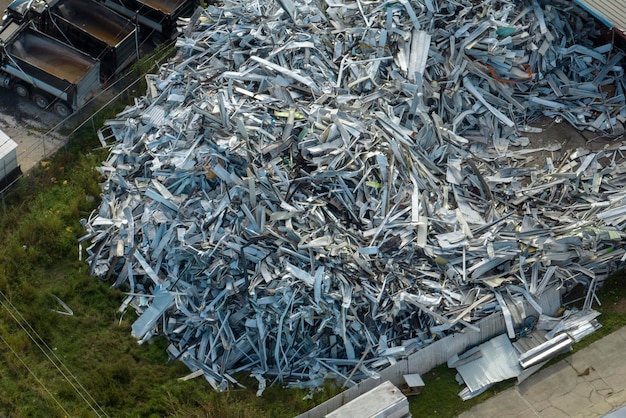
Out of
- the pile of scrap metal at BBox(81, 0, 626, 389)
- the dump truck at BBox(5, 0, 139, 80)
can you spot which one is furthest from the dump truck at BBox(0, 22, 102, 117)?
the pile of scrap metal at BBox(81, 0, 626, 389)

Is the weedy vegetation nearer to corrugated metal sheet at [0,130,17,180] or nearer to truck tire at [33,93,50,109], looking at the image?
corrugated metal sheet at [0,130,17,180]

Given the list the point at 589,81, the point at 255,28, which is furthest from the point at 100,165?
the point at 589,81

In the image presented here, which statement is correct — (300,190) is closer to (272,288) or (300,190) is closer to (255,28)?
(272,288)

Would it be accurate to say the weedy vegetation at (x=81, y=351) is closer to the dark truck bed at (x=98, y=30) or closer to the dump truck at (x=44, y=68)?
the dump truck at (x=44, y=68)

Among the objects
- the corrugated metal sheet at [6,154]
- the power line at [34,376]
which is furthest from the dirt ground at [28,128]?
the power line at [34,376]

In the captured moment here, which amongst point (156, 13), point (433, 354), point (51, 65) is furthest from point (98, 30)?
point (433, 354)

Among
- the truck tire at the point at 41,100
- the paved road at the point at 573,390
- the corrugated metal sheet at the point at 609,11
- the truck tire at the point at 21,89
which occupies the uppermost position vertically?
the truck tire at the point at 21,89

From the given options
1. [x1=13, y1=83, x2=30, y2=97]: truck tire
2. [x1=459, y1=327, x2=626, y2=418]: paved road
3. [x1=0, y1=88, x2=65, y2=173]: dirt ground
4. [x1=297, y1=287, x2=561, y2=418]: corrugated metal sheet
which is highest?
[x1=13, y1=83, x2=30, y2=97]: truck tire
